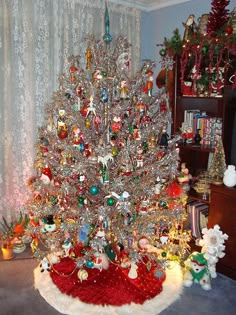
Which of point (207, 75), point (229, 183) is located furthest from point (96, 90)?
point (229, 183)

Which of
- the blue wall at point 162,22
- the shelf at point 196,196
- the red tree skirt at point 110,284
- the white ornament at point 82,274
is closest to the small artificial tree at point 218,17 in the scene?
the blue wall at point 162,22

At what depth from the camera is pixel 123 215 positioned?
1.96 meters

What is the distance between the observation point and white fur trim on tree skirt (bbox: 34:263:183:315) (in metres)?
1.77

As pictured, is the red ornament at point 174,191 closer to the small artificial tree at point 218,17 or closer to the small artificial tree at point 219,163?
the small artificial tree at point 219,163

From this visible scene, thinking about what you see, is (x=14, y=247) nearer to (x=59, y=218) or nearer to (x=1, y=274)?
(x=1, y=274)

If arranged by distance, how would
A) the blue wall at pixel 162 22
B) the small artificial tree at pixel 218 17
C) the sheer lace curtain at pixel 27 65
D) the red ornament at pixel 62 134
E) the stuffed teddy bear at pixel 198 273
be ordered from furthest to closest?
the blue wall at pixel 162 22 < the sheer lace curtain at pixel 27 65 < the small artificial tree at pixel 218 17 < the stuffed teddy bear at pixel 198 273 < the red ornament at pixel 62 134

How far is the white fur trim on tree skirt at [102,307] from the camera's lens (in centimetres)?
177

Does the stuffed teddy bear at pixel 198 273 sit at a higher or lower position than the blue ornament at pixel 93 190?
lower

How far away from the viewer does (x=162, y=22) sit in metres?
3.06

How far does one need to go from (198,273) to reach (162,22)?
2320 mm

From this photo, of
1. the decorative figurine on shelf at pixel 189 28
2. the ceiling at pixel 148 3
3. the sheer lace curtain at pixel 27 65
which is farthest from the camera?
the ceiling at pixel 148 3

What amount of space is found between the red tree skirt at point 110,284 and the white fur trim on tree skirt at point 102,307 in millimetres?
28

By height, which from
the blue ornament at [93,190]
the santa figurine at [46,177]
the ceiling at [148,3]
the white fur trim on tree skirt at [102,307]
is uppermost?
the ceiling at [148,3]

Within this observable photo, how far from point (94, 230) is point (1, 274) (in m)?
0.74
